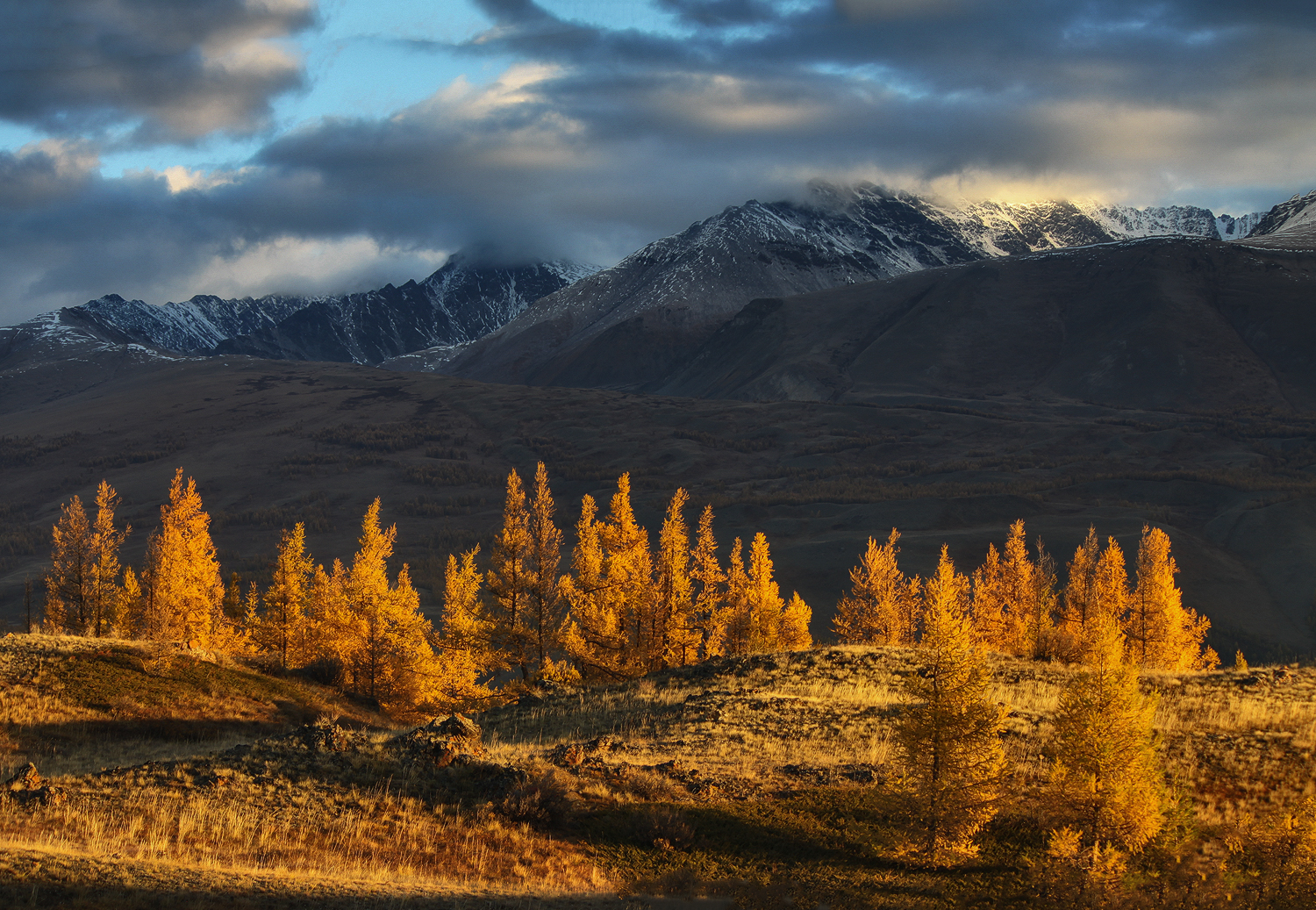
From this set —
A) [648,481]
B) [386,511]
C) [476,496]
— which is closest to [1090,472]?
[648,481]

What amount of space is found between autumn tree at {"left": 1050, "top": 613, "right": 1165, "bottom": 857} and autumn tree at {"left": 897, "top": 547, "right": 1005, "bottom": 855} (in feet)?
3.90

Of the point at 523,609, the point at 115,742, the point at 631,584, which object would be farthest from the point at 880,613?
the point at 115,742

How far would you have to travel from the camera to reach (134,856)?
13.4 m

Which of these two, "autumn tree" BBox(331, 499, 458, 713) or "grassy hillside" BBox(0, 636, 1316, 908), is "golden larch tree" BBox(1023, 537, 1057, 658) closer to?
"grassy hillside" BBox(0, 636, 1316, 908)

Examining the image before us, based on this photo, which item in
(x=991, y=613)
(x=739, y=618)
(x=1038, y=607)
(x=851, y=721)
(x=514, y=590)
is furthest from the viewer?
(x=1038, y=607)

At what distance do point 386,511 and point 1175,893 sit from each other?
582 ft

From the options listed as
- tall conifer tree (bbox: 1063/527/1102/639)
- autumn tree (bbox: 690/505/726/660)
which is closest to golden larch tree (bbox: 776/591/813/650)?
autumn tree (bbox: 690/505/726/660)

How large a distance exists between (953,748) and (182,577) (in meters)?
47.2

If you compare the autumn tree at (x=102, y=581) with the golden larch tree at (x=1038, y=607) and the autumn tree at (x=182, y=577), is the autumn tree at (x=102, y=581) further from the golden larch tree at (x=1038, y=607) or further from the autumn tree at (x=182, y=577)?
the golden larch tree at (x=1038, y=607)

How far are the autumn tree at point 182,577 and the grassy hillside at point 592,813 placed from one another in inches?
1062

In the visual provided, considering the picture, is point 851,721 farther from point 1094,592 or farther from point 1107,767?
point 1094,592

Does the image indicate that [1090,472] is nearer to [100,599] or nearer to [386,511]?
[386,511]

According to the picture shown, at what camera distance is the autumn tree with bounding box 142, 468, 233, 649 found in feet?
165

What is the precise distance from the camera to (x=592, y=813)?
17.6m
